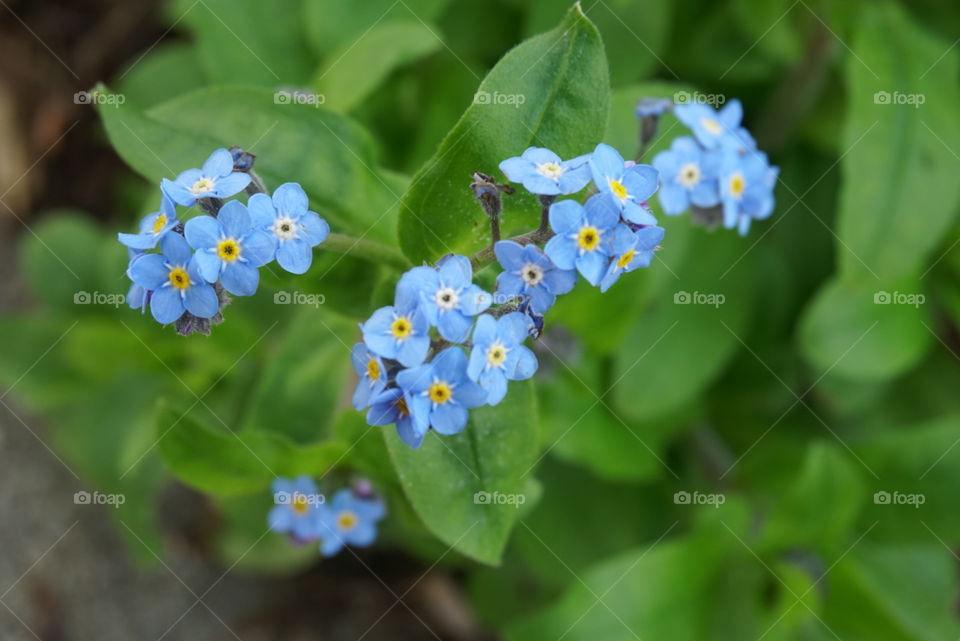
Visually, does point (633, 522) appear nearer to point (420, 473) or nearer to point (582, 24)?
point (420, 473)

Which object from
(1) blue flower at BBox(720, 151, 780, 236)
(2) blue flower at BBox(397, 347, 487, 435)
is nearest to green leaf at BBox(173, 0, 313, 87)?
(1) blue flower at BBox(720, 151, 780, 236)

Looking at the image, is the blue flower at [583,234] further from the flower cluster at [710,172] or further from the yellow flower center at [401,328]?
the flower cluster at [710,172]

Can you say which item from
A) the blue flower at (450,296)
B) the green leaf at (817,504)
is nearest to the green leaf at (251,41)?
the blue flower at (450,296)

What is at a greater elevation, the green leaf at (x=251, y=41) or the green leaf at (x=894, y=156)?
the green leaf at (x=251, y=41)

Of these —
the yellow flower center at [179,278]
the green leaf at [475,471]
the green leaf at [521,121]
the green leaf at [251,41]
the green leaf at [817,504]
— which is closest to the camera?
the yellow flower center at [179,278]

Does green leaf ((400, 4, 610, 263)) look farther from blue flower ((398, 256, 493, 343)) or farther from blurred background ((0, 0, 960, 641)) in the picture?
blurred background ((0, 0, 960, 641))

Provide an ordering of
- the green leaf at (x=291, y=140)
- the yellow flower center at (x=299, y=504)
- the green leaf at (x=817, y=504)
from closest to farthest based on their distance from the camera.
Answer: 1. the green leaf at (x=291, y=140)
2. the yellow flower center at (x=299, y=504)
3. the green leaf at (x=817, y=504)

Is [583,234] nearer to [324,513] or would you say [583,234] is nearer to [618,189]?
[618,189]
